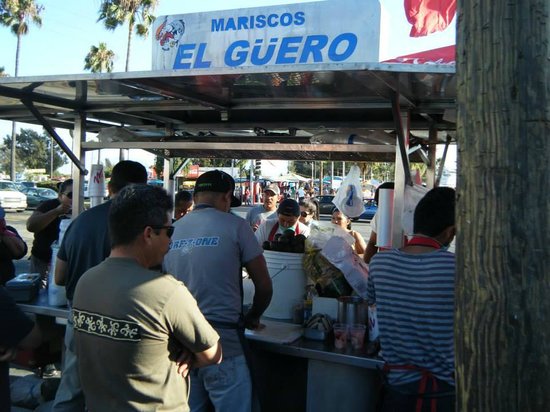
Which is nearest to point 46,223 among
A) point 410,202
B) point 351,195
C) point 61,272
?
point 61,272

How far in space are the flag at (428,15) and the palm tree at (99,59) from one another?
32582 millimetres

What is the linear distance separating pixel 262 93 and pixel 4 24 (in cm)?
3671

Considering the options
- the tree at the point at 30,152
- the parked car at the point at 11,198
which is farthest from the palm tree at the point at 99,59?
the tree at the point at 30,152

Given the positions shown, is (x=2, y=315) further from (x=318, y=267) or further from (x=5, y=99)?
(x=5, y=99)

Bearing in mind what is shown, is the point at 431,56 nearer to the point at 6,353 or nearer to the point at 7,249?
the point at 7,249

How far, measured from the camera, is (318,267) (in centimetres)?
328

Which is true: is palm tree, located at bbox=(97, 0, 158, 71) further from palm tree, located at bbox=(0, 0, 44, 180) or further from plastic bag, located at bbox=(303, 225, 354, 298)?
plastic bag, located at bbox=(303, 225, 354, 298)

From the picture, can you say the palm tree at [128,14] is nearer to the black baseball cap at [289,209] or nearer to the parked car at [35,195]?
the parked car at [35,195]

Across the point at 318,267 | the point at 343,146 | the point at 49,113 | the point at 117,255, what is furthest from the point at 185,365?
the point at 49,113

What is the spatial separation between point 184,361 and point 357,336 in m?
1.27

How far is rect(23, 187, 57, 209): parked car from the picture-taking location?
27609 millimetres

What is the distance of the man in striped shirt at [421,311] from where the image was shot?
206 centimetres

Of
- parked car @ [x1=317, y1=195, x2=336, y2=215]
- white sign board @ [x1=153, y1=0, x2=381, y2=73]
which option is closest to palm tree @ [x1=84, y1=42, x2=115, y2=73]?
parked car @ [x1=317, y1=195, x2=336, y2=215]

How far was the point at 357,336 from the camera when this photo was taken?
114 inches
